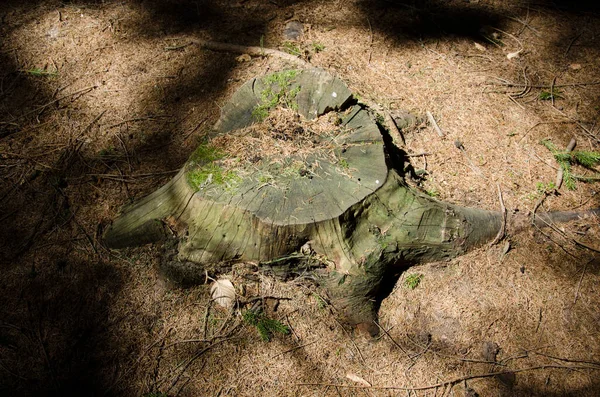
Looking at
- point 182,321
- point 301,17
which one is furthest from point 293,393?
point 301,17

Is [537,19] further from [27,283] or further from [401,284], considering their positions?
[27,283]

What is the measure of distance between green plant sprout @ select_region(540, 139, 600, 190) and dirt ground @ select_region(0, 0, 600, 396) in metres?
0.07

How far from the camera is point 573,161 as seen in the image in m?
3.33

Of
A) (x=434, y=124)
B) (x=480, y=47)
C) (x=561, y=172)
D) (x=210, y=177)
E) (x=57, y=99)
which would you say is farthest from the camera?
(x=480, y=47)

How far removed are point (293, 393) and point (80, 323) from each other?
4.58 ft

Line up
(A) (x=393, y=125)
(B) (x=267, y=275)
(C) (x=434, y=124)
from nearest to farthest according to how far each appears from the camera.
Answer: (B) (x=267, y=275)
(A) (x=393, y=125)
(C) (x=434, y=124)

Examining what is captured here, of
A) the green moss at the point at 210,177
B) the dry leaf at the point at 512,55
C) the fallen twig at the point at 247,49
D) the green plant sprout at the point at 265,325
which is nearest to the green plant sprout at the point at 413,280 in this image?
the green plant sprout at the point at 265,325

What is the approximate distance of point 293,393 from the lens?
234 cm

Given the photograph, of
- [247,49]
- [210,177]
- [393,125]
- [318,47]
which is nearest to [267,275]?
[210,177]

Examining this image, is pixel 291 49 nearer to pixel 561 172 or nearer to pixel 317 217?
pixel 317 217

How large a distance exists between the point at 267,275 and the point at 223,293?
1.00 ft

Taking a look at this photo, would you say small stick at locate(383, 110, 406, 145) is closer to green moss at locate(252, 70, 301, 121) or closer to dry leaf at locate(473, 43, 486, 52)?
green moss at locate(252, 70, 301, 121)

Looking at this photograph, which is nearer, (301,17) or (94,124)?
(94,124)

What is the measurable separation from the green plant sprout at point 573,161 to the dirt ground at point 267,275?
71 mm
